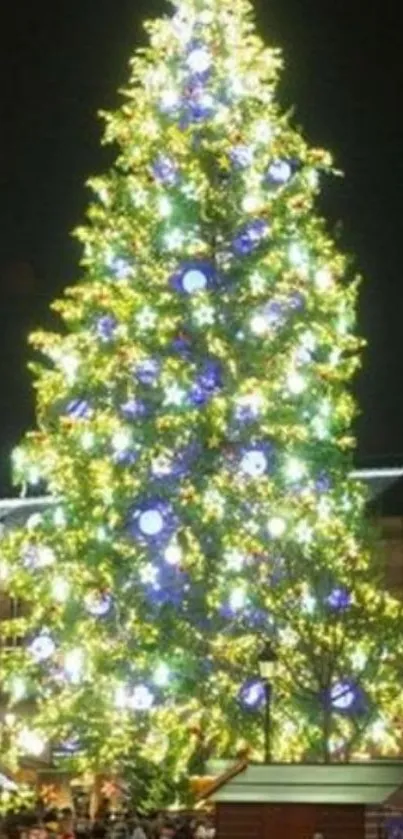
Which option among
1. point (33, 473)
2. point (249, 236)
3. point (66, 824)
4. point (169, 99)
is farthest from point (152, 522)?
point (169, 99)

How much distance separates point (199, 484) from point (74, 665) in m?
3.86

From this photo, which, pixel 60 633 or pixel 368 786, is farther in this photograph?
pixel 60 633

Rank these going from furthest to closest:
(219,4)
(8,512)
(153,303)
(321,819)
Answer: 1. (8,512)
2. (219,4)
3. (153,303)
4. (321,819)

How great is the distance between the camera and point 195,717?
28016 mm

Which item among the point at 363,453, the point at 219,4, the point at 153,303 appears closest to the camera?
the point at 153,303

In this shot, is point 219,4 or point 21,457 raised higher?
point 219,4

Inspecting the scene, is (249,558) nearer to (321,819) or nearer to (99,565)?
(99,565)

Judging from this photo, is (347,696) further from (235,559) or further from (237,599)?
(235,559)

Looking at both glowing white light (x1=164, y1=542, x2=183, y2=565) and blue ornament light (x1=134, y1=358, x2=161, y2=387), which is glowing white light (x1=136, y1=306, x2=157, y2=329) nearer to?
blue ornament light (x1=134, y1=358, x2=161, y2=387)

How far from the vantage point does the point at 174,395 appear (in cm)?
2923

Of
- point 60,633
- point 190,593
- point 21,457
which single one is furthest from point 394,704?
point 21,457

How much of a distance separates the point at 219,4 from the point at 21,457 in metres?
9.94

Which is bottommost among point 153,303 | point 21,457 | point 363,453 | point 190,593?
point 190,593

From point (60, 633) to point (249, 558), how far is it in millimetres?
3577
